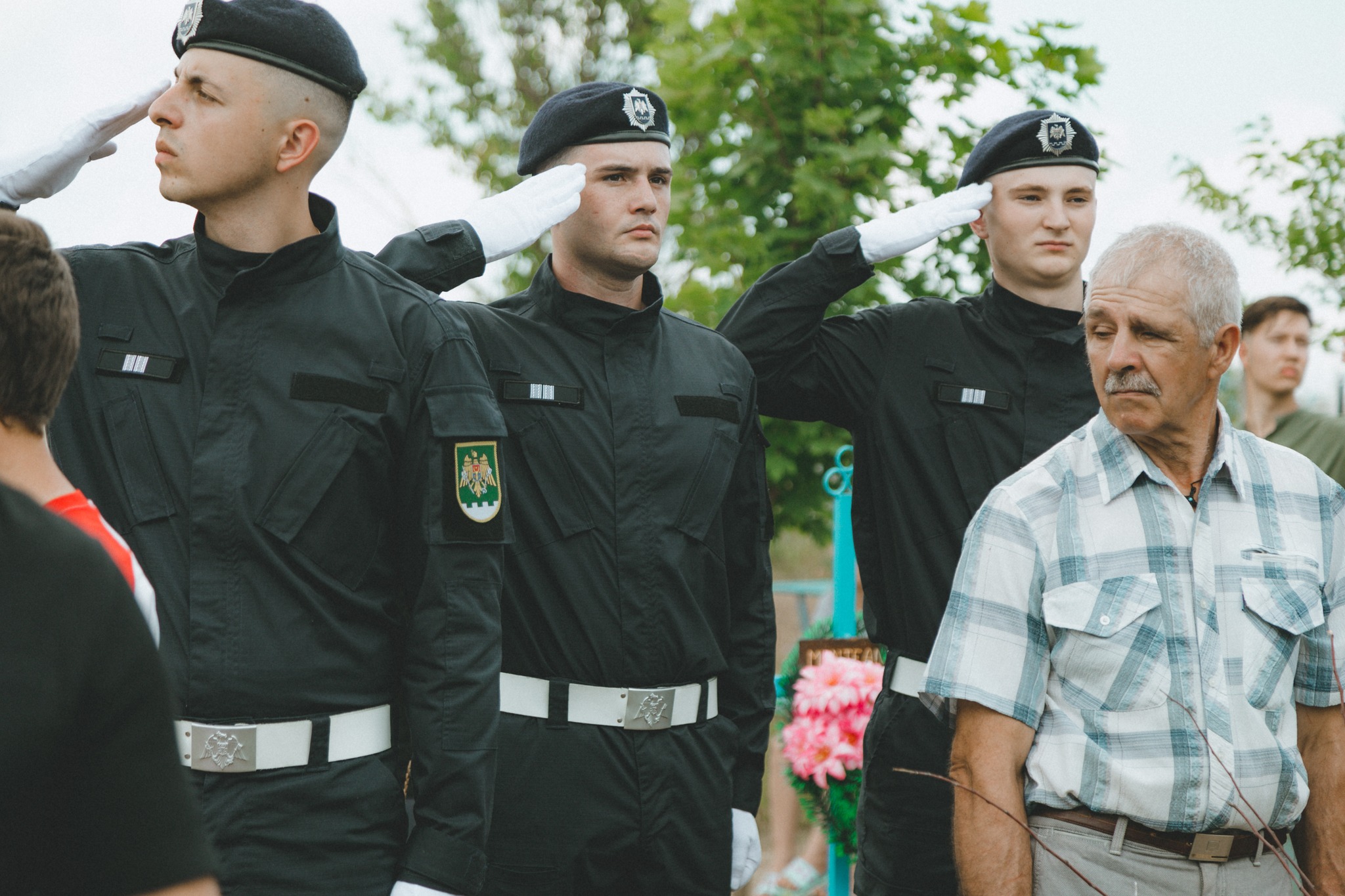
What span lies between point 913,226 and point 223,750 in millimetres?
2593

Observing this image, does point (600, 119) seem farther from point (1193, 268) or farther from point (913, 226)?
point (1193, 268)

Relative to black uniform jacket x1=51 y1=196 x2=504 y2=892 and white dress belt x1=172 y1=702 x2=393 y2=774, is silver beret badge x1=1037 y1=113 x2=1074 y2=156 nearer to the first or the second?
black uniform jacket x1=51 y1=196 x2=504 y2=892

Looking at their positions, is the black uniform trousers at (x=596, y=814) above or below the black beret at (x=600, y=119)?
below

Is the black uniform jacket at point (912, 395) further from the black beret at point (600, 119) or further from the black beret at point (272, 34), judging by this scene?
the black beret at point (272, 34)

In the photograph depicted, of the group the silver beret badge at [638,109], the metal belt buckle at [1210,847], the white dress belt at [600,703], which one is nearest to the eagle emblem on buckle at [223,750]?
the white dress belt at [600,703]

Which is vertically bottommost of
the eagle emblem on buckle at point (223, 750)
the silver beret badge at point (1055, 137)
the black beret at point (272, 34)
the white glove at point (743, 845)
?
the white glove at point (743, 845)

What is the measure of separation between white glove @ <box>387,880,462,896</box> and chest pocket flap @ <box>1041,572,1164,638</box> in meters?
1.17

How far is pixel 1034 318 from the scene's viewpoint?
3.71 metres

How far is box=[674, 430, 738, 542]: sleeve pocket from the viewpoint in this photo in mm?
3219

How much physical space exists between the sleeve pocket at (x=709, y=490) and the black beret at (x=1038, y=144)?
4.12 feet

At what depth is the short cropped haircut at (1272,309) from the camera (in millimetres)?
5973

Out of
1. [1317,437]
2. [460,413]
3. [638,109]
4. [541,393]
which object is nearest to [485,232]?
[541,393]

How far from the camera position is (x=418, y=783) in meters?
2.28

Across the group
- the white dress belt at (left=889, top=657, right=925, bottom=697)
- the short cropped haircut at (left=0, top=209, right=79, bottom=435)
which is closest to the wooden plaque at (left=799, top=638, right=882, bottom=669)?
the white dress belt at (left=889, top=657, right=925, bottom=697)
